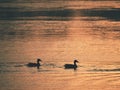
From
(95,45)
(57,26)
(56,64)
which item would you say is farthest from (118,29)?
(56,64)

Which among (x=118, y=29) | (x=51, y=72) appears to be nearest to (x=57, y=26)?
(x=118, y=29)

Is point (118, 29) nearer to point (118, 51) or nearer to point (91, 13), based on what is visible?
point (118, 51)

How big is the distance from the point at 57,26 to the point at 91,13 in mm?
16101

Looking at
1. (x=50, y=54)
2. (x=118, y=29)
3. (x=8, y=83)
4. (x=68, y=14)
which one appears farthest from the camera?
(x=68, y=14)

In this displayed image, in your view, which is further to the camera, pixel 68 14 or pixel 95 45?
pixel 68 14

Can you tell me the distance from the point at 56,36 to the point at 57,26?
7167mm

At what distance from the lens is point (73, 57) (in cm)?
4191

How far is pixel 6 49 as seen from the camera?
44.7 metres

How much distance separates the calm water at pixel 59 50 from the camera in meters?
34.7

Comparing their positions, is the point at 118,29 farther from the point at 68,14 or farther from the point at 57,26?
the point at 68,14

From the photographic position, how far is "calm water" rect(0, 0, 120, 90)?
114 ft

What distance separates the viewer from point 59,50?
44.3 meters

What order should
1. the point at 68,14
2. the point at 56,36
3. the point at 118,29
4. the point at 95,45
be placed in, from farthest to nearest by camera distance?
the point at 68,14 → the point at 118,29 → the point at 56,36 → the point at 95,45

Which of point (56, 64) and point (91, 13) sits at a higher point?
point (91, 13)
